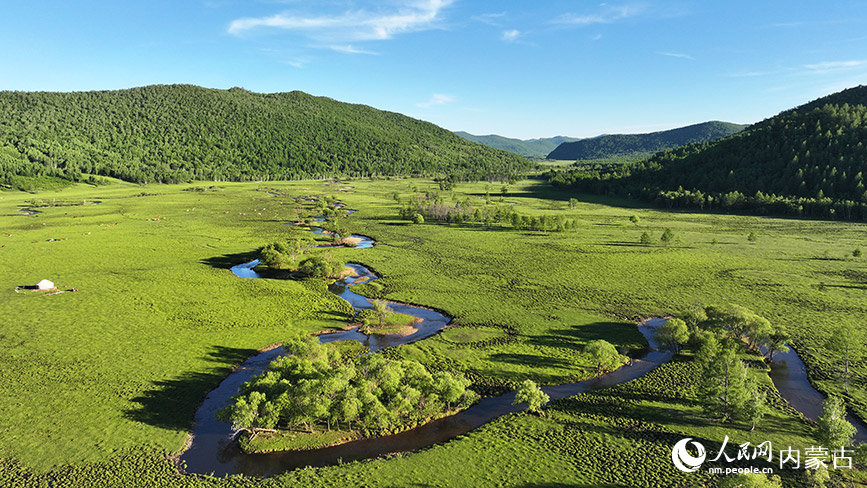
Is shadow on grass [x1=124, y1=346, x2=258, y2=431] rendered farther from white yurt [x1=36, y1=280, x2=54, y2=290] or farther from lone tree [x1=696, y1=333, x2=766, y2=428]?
lone tree [x1=696, y1=333, x2=766, y2=428]

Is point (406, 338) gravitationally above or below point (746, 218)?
below

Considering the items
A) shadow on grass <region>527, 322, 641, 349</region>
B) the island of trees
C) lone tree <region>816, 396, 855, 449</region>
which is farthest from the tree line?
the island of trees

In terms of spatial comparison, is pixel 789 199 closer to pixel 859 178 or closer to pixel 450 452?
pixel 859 178

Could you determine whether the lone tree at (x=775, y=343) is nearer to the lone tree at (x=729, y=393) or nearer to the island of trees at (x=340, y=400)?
the lone tree at (x=729, y=393)

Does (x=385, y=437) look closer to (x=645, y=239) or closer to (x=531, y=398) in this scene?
(x=531, y=398)

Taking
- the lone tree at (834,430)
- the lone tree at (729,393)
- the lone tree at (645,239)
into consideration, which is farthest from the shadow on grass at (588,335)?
the lone tree at (645,239)

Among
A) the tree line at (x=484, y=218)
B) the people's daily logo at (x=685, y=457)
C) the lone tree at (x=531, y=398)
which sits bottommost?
the people's daily logo at (x=685, y=457)

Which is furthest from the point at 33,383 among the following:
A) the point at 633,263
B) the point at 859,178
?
the point at 859,178
